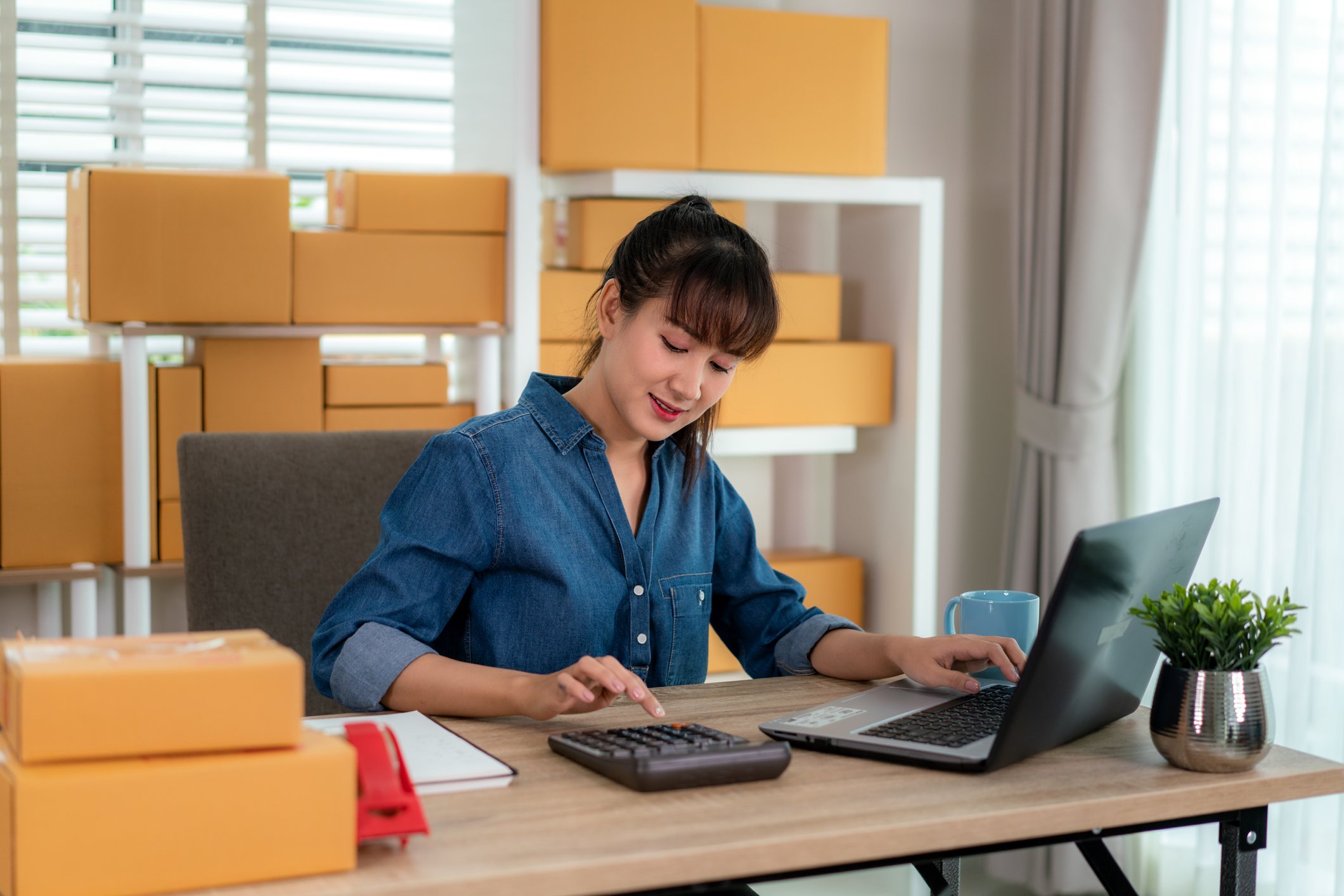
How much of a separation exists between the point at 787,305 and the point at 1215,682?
1561 millimetres

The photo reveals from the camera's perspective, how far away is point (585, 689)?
1.10 metres

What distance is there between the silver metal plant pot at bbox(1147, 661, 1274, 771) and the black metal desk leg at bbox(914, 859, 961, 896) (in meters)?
0.47

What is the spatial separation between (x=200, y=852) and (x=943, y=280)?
2.42m

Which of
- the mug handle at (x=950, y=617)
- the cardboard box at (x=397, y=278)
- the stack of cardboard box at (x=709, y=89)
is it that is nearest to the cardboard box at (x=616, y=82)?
the stack of cardboard box at (x=709, y=89)

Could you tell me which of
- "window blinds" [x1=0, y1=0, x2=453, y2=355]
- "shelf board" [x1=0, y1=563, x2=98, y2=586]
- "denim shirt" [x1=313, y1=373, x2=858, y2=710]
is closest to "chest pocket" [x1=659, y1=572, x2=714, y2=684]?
"denim shirt" [x1=313, y1=373, x2=858, y2=710]

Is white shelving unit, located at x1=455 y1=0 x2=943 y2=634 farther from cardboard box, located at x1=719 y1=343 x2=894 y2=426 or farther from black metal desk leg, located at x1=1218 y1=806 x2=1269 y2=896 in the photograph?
black metal desk leg, located at x1=1218 y1=806 x2=1269 y2=896

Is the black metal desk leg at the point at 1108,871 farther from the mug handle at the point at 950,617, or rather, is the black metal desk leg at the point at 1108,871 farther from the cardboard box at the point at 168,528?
the cardboard box at the point at 168,528

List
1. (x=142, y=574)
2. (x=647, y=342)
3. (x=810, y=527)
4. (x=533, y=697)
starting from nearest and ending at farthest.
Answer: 1. (x=533, y=697)
2. (x=647, y=342)
3. (x=142, y=574)
4. (x=810, y=527)

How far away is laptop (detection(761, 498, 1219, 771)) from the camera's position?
101 cm

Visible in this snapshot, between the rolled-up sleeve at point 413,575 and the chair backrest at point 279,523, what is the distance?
371 mm

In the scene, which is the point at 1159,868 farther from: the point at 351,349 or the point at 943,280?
the point at 351,349

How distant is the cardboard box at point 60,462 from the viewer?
7.13ft

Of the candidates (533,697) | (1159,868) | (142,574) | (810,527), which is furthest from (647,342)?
(1159,868)

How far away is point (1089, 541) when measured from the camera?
3.23 feet
